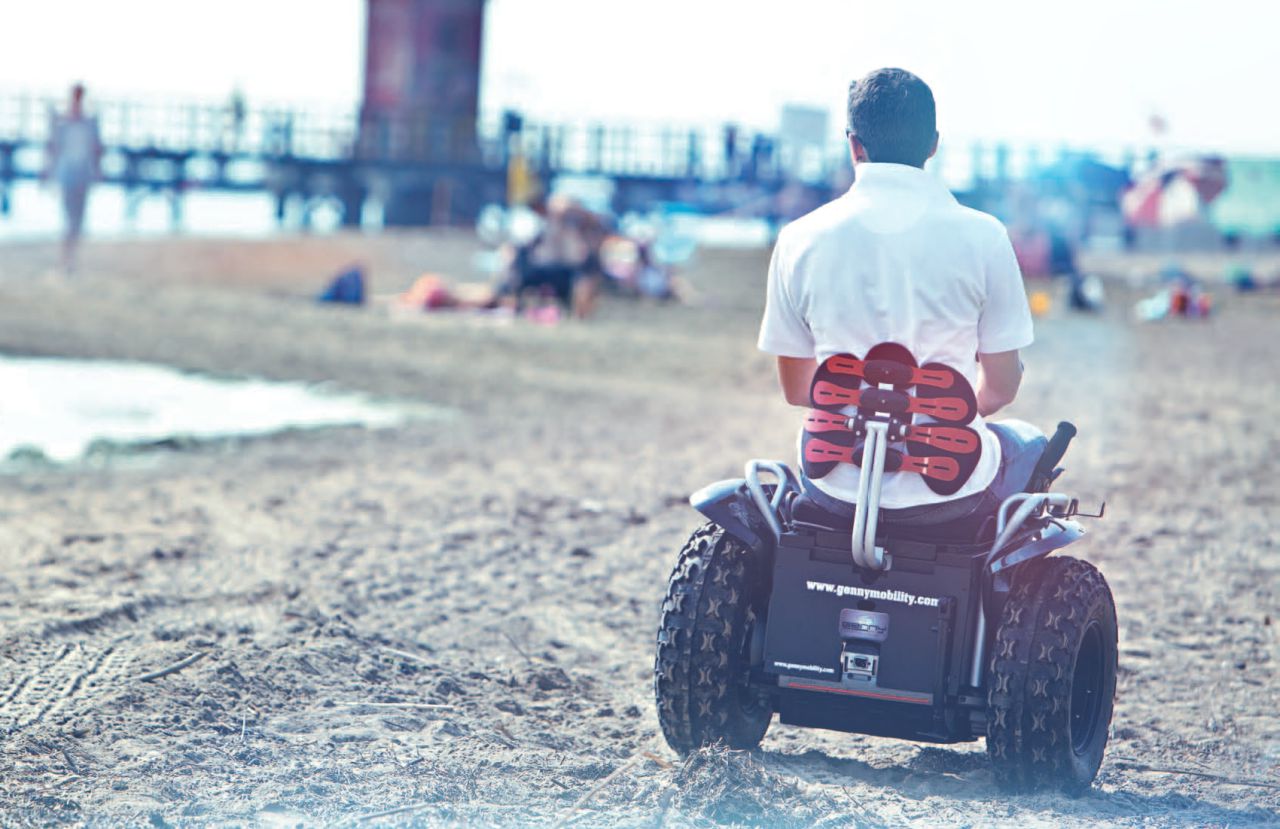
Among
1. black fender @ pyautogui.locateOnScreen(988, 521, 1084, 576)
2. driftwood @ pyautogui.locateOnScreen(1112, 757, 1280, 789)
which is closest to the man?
black fender @ pyautogui.locateOnScreen(988, 521, 1084, 576)

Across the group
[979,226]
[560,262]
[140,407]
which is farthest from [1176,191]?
[979,226]

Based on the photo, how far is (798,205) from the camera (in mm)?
32094

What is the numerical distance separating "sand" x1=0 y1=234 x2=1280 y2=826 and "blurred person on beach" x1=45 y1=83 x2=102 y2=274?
586 cm

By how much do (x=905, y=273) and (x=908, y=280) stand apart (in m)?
0.02

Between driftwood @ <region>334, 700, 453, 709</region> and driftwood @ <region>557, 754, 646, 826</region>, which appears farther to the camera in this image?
driftwood @ <region>334, 700, 453, 709</region>

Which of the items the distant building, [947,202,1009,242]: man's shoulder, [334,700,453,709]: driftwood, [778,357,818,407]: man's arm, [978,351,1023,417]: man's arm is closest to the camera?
[947,202,1009,242]: man's shoulder

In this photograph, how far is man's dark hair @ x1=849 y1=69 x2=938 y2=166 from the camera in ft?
11.8

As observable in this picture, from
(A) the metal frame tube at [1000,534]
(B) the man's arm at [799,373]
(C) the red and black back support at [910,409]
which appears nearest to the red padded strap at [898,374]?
(C) the red and black back support at [910,409]

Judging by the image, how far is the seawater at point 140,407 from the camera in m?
9.22

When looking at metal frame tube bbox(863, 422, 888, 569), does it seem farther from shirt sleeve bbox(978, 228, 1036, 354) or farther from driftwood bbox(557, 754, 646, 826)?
driftwood bbox(557, 754, 646, 826)

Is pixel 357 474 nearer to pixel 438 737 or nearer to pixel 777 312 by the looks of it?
pixel 438 737

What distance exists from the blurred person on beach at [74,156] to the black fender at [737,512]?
15.7 metres

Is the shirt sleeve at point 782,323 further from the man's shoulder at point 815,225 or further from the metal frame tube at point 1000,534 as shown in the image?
the metal frame tube at point 1000,534

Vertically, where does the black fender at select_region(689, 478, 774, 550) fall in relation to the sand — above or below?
above
